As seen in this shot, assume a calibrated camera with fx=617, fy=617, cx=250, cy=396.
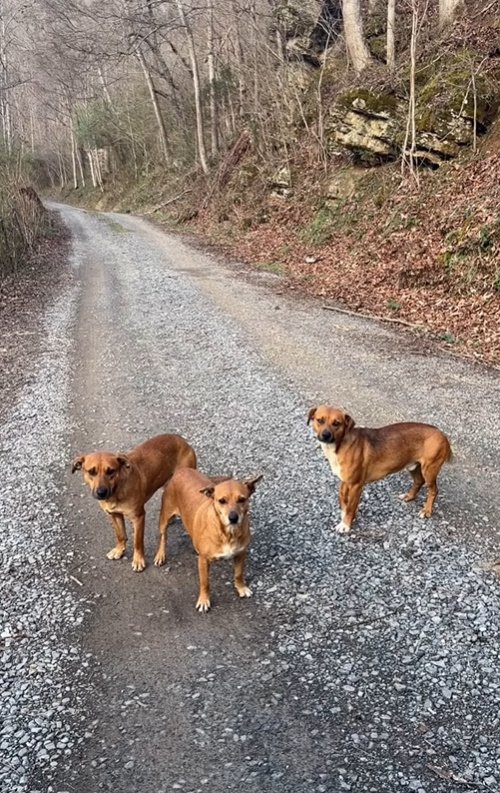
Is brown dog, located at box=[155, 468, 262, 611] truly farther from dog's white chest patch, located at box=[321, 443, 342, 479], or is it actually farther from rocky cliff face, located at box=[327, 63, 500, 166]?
rocky cliff face, located at box=[327, 63, 500, 166]

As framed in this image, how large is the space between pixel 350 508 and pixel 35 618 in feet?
8.87

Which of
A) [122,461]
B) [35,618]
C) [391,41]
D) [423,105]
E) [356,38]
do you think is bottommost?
[35,618]

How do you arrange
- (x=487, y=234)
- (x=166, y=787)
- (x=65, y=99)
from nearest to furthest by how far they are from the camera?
1. (x=166, y=787)
2. (x=487, y=234)
3. (x=65, y=99)

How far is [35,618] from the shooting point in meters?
4.61

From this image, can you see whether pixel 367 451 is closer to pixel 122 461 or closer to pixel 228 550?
pixel 228 550

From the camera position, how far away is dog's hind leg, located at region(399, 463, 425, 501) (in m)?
5.73

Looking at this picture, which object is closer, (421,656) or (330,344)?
(421,656)

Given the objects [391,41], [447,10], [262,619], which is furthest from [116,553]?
[391,41]

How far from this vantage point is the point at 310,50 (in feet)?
75.7

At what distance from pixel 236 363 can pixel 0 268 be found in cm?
963

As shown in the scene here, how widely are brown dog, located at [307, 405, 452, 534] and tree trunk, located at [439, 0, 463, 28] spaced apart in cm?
1588

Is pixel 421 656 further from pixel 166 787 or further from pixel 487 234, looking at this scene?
pixel 487 234

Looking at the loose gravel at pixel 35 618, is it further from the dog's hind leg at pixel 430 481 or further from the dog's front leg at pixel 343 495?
the dog's hind leg at pixel 430 481

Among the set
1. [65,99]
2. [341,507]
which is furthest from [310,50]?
[65,99]
